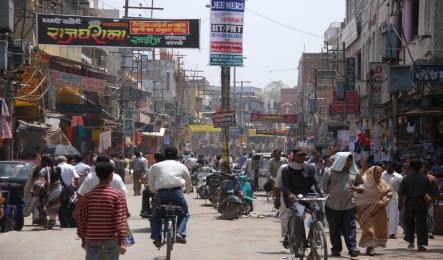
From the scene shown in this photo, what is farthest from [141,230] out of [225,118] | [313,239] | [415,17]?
[415,17]

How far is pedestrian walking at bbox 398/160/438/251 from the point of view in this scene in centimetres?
1377

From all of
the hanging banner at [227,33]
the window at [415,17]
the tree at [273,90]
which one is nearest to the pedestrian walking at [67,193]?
the hanging banner at [227,33]

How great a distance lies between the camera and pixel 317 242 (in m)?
10.6

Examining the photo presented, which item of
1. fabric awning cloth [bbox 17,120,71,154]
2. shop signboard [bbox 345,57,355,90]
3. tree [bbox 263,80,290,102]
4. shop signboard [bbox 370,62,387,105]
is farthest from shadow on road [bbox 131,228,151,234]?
tree [bbox 263,80,290,102]

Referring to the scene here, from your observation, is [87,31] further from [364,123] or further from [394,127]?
[364,123]

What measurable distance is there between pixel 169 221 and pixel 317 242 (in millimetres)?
2240

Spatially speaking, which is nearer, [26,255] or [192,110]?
[26,255]

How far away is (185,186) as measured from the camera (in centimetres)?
1206

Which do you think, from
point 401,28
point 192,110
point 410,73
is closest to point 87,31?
point 401,28

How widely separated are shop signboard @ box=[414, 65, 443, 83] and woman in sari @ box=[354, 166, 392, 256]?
6375mm

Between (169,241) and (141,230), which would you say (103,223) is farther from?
(141,230)

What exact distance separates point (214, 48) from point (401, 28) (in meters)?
6.79

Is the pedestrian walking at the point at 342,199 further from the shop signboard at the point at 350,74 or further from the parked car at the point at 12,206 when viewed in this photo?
Result: the shop signboard at the point at 350,74

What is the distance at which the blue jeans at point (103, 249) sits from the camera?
740 centimetres
